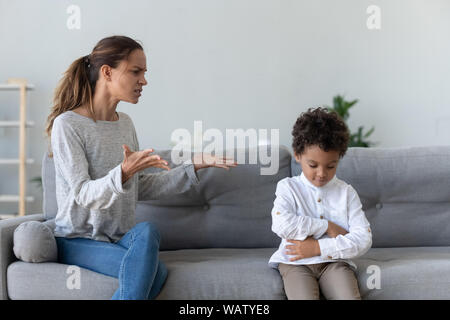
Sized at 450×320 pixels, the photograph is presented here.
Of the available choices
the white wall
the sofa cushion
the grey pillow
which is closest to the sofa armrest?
the grey pillow

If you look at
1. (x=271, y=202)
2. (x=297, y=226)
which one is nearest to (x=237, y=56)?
(x=271, y=202)

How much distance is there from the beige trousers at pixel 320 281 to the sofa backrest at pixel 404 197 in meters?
0.56

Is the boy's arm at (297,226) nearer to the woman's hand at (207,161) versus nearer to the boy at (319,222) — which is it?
the boy at (319,222)

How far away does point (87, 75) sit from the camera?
6.16 feet

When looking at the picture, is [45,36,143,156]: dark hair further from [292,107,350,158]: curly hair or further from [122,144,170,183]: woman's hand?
[292,107,350,158]: curly hair

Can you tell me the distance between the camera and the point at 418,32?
14.7ft

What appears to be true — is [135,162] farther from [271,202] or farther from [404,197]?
[404,197]

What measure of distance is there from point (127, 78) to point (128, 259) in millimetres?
669

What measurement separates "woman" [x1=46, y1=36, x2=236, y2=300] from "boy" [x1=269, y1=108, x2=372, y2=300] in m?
0.34

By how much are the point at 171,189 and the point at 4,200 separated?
8.91ft
